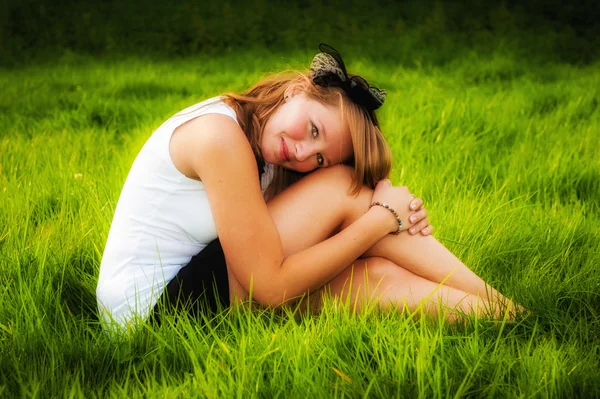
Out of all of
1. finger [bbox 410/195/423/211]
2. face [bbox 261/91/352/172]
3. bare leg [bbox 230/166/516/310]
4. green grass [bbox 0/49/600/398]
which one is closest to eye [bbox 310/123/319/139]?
face [bbox 261/91/352/172]

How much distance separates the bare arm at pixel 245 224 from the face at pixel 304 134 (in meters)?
0.17

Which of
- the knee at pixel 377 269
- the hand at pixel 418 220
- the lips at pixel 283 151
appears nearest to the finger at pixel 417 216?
the hand at pixel 418 220

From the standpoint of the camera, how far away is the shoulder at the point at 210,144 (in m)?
1.77

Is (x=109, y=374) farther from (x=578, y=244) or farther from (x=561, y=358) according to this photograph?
(x=578, y=244)

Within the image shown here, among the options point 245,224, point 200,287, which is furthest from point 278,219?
point 200,287

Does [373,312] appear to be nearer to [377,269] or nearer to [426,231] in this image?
[377,269]

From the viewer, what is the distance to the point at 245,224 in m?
1.79

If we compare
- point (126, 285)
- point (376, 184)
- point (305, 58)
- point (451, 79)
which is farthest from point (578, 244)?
point (305, 58)

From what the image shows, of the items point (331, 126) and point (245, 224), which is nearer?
point (245, 224)

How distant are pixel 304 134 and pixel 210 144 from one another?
0.31 metres

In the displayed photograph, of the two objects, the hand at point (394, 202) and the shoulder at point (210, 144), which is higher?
the shoulder at point (210, 144)

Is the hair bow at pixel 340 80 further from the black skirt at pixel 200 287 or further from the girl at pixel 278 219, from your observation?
the black skirt at pixel 200 287

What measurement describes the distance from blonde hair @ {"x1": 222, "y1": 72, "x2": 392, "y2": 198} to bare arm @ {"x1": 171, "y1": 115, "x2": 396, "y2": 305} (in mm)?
203

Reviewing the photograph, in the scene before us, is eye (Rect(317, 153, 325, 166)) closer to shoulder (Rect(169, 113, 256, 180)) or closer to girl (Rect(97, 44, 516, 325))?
girl (Rect(97, 44, 516, 325))
